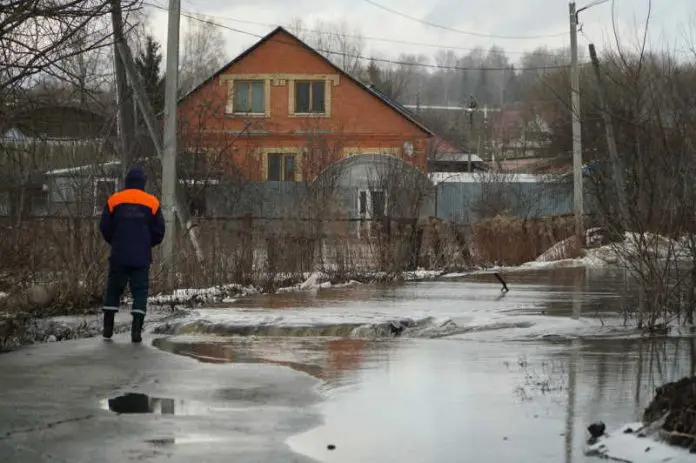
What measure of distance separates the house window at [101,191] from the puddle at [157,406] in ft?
31.2

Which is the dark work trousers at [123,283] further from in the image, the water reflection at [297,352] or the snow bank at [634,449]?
the snow bank at [634,449]

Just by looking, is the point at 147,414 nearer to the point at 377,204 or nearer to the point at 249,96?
the point at 377,204

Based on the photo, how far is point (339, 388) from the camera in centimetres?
919

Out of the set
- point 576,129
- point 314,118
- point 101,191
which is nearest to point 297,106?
point 314,118

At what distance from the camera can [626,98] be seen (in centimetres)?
1336

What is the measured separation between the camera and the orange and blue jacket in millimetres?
12312

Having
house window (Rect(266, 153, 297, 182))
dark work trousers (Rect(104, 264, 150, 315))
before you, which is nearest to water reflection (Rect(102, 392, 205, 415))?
dark work trousers (Rect(104, 264, 150, 315))

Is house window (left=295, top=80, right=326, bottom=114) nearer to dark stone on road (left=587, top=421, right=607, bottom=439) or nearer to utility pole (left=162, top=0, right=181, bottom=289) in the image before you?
utility pole (left=162, top=0, right=181, bottom=289)

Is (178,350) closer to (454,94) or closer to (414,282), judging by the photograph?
(414,282)


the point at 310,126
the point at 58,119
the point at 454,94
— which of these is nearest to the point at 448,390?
the point at 58,119

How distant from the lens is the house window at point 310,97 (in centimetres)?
4991

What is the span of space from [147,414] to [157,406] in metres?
0.37

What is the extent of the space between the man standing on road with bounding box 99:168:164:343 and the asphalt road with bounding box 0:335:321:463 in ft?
3.17

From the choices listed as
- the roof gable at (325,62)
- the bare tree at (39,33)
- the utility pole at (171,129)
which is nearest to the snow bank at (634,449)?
the bare tree at (39,33)
